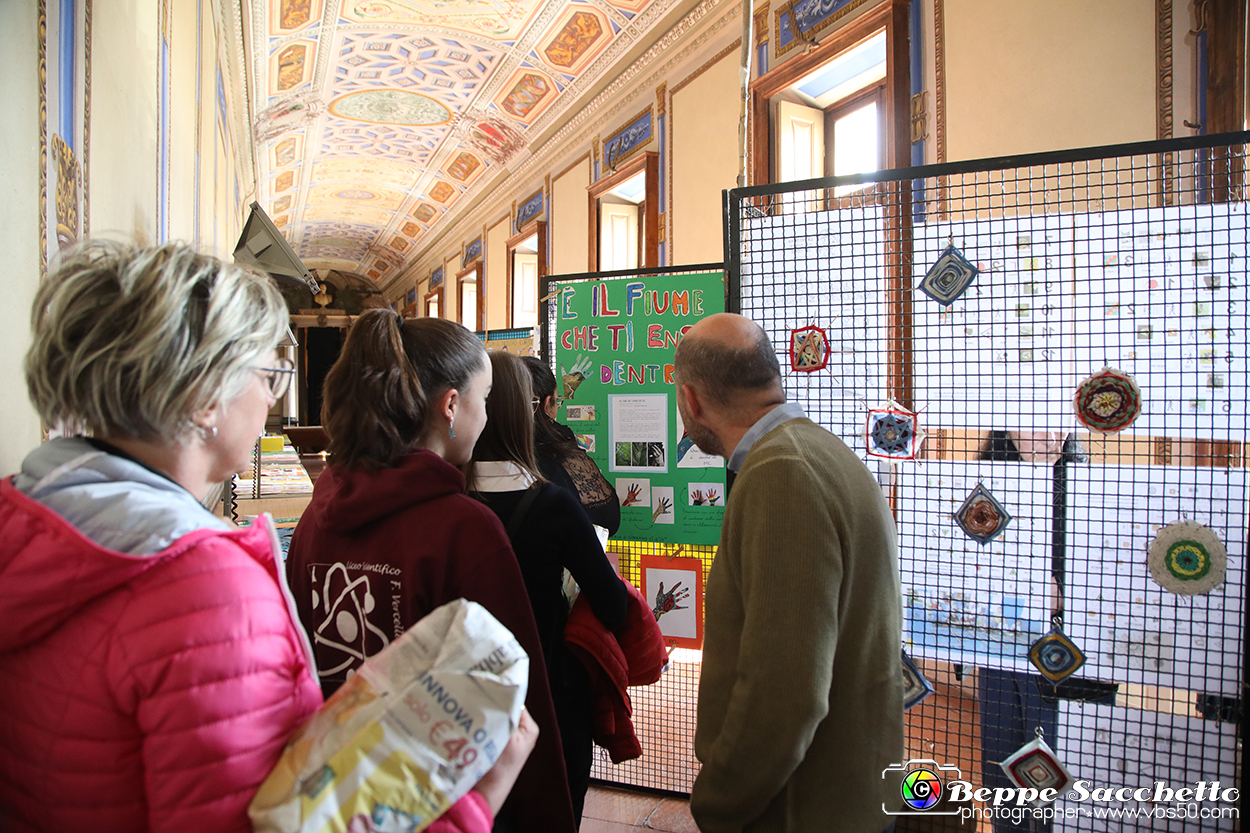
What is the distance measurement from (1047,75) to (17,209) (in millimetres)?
4358

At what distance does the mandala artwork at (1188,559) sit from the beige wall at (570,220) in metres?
7.70

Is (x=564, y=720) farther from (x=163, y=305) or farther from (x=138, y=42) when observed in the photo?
(x=138, y=42)

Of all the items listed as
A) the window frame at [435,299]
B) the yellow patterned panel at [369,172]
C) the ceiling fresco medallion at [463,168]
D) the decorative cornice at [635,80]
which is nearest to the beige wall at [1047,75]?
the decorative cornice at [635,80]

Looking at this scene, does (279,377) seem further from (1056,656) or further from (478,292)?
(478,292)

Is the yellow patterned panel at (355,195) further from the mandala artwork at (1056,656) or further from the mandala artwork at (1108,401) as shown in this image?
the mandala artwork at (1056,656)

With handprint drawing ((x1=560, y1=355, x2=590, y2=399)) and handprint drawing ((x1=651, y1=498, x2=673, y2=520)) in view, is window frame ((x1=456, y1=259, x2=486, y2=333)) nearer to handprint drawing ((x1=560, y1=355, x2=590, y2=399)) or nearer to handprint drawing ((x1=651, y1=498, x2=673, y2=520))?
handprint drawing ((x1=560, y1=355, x2=590, y2=399))

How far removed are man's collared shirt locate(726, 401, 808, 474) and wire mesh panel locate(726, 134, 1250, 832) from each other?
395 mm

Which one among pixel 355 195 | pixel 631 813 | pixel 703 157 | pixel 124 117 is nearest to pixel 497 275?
pixel 355 195

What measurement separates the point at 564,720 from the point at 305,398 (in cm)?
2164

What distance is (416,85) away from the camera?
8.79 m

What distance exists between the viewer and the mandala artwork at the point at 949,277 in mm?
1652

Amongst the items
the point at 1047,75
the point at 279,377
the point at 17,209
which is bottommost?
the point at 279,377

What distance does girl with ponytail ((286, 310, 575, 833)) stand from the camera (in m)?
1.12

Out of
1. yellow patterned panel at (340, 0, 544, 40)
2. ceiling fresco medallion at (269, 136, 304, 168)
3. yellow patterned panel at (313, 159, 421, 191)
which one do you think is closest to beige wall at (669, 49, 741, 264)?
yellow patterned panel at (340, 0, 544, 40)
